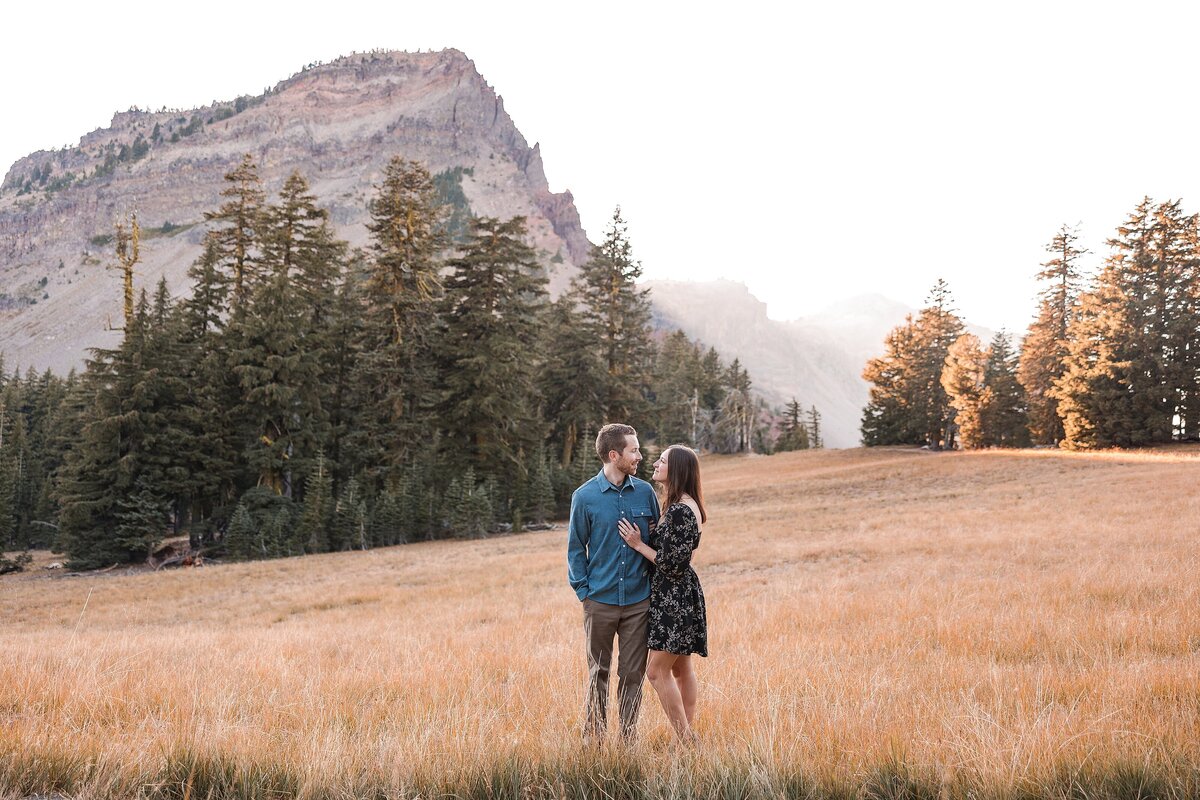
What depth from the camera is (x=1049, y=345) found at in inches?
1866

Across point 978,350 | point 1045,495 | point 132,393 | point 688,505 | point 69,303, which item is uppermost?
point 69,303

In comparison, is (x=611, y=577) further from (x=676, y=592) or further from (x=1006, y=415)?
(x=1006, y=415)

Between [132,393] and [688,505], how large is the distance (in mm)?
32918

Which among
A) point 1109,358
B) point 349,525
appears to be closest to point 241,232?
point 349,525

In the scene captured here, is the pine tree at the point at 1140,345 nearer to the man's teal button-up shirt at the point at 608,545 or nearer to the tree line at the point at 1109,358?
the tree line at the point at 1109,358

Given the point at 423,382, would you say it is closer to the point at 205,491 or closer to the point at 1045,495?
the point at 205,491

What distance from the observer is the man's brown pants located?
13.6 ft

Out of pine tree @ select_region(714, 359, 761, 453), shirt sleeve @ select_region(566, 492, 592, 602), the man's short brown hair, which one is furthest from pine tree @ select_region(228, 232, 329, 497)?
pine tree @ select_region(714, 359, 761, 453)

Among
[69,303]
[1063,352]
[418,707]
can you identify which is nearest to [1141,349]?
[1063,352]

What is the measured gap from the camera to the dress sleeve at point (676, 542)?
4023mm

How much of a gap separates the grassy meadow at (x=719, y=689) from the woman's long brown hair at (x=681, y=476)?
4.55 ft

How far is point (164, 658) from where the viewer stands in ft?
24.9

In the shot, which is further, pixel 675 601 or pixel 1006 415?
pixel 1006 415

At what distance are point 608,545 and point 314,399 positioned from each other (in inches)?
1199
